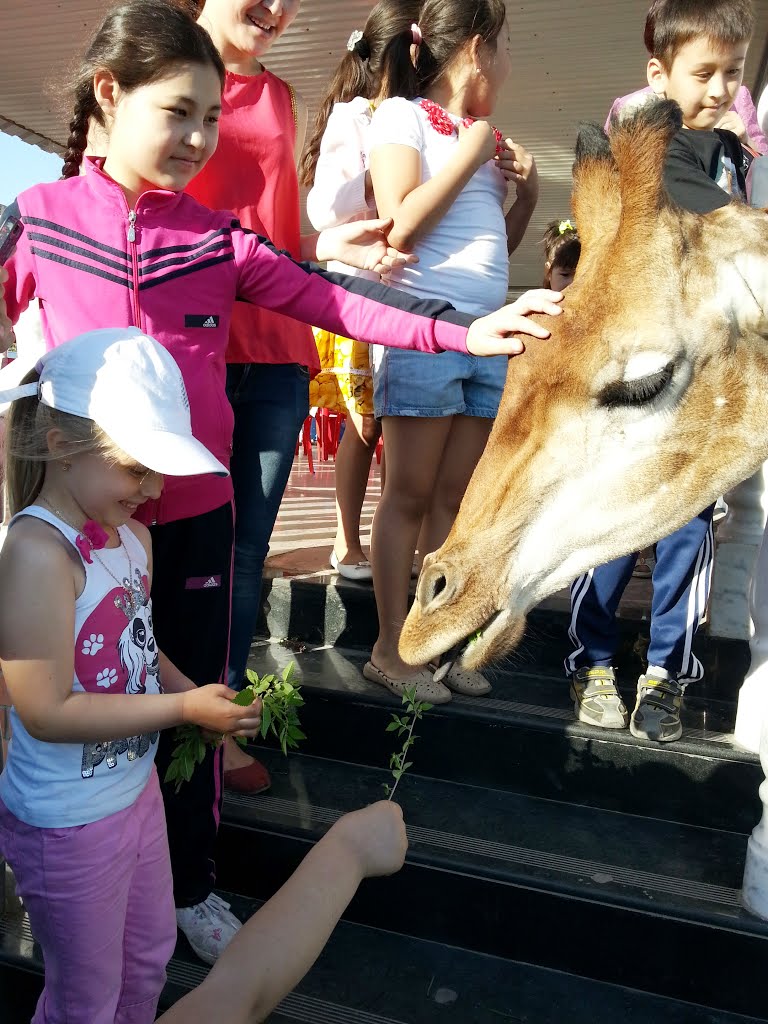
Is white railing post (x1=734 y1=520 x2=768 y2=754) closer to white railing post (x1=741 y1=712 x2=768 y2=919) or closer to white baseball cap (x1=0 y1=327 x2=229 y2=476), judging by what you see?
white railing post (x1=741 y1=712 x2=768 y2=919)

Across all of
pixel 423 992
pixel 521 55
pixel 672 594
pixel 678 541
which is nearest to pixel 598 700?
pixel 672 594

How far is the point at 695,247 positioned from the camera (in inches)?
76.2

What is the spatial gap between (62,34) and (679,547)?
6983 millimetres

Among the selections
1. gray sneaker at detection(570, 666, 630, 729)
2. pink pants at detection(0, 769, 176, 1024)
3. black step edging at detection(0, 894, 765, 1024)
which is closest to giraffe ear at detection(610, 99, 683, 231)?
pink pants at detection(0, 769, 176, 1024)

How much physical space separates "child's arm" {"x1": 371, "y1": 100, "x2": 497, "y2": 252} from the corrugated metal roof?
11.8 feet

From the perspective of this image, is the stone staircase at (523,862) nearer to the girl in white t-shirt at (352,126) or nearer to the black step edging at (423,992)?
the black step edging at (423,992)

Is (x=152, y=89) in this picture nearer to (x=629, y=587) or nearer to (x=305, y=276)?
(x=305, y=276)

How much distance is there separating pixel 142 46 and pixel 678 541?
2273 millimetres

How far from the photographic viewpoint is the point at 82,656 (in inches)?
67.9

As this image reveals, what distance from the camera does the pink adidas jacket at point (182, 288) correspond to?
2068mm

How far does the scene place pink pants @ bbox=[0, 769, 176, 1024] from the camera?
5.50ft

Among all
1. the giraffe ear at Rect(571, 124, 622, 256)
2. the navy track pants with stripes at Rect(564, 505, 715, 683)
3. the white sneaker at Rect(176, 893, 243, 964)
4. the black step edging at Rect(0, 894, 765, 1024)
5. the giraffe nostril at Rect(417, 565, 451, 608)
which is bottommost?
the black step edging at Rect(0, 894, 765, 1024)

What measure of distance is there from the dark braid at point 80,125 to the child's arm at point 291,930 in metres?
1.83

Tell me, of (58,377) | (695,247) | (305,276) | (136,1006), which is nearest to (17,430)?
(58,377)
